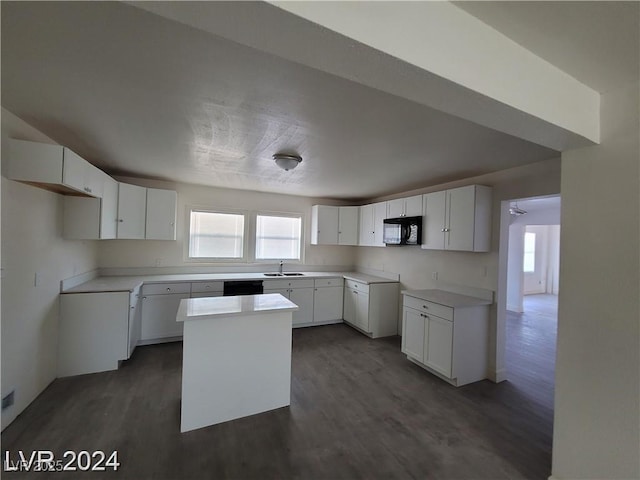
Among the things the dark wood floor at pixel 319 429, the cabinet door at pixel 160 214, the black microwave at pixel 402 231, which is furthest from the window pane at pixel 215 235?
the black microwave at pixel 402 231

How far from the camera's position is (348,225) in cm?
521

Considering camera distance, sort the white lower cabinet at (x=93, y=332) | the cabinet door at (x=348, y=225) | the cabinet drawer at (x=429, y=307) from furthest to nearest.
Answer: the cabinet door at (x=348, y=225), the cabinet drawer at (x=429, y=307), the white lower cabinet at (x=93, y=332)

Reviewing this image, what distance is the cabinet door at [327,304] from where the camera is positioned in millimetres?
4727

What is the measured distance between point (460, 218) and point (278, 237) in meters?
3.11

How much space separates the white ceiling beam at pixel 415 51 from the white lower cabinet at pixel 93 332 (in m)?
3.25

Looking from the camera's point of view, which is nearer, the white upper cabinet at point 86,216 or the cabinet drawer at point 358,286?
the white upper cabinet at point 86,216

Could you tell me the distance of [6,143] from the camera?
6.55 ft

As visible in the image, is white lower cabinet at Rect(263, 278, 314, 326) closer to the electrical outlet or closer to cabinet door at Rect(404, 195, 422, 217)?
cabinet door at Rect(404, 195, 422, 217)

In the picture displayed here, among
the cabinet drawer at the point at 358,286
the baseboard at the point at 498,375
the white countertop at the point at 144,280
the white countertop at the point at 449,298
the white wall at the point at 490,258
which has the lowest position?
the baseboard at the point at 498,375

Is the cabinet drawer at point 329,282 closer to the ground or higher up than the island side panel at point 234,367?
higher up

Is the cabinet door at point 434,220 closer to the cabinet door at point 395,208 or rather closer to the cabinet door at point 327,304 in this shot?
the cabinet door at point 395,208

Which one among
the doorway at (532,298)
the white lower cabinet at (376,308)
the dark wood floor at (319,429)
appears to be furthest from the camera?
the white lower cabinet at (376,308)

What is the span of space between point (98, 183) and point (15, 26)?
6.57ft

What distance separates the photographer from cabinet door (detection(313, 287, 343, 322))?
15.5 ft
